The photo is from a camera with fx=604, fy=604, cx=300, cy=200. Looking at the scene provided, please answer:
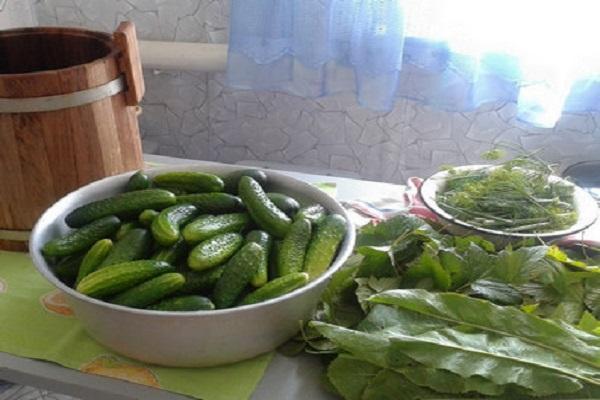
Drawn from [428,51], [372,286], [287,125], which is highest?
[428,51]

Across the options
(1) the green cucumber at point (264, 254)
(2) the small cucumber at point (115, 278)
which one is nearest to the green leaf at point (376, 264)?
(1) the green cucumber at point (264, 254)

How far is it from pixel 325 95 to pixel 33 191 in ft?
2.42

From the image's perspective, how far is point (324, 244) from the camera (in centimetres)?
62

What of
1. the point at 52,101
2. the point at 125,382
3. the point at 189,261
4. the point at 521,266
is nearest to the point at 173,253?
the point at 189,261

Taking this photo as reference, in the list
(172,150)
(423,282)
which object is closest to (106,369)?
(423,282)

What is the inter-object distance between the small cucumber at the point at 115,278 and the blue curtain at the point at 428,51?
806 mm

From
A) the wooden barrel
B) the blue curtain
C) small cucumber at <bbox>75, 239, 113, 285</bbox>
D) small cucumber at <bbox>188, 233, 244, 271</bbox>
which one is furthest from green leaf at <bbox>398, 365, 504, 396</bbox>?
the blue curtain

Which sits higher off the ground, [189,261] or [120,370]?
[189,261]

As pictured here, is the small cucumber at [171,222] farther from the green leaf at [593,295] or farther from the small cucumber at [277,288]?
the green leaf at [593,295]

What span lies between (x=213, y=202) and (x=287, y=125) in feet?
2.71

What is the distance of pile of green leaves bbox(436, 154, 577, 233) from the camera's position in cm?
71

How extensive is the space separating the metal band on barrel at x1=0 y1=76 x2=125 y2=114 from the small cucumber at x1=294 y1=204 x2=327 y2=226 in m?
0.28

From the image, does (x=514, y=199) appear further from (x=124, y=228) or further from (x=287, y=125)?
(x=287, y=125)

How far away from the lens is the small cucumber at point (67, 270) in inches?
23.4
